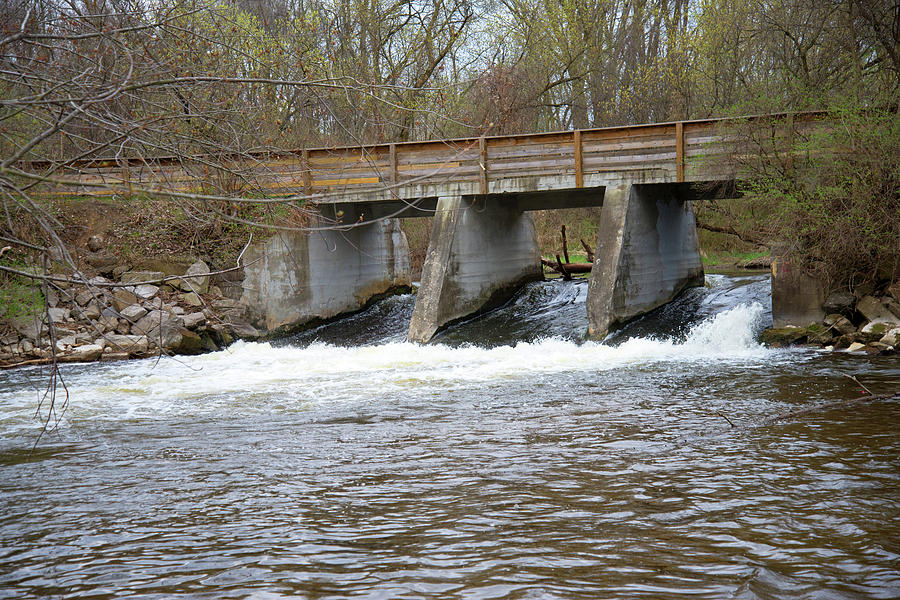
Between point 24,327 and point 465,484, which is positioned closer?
point 465,484

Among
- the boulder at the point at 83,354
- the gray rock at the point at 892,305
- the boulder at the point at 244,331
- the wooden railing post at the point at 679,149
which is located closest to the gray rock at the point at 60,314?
the boulder at the point at 83,354

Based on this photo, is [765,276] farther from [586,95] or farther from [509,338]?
[586,95]

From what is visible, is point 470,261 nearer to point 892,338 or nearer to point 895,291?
point 895,291

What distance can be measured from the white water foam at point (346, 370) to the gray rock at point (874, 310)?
5.71 ft

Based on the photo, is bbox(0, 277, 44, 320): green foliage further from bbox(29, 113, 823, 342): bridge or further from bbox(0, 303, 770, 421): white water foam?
bbox(29, 113, 823, 342): bridge

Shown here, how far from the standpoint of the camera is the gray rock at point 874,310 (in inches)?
549

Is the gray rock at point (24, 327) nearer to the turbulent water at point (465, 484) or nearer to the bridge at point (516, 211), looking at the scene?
the bridge at point (516, 211)

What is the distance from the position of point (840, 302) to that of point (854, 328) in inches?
20.5

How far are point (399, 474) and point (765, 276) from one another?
49.2 feet

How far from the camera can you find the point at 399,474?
24.6 feet

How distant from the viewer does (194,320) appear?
60.0 feet

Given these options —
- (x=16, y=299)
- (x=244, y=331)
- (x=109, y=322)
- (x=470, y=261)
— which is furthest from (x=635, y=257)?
(x=16, y=299)

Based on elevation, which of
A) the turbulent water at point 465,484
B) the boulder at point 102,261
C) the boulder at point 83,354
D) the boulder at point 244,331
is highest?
the boulder at point 102,261

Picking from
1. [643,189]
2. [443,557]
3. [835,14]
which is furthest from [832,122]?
[443,557]
